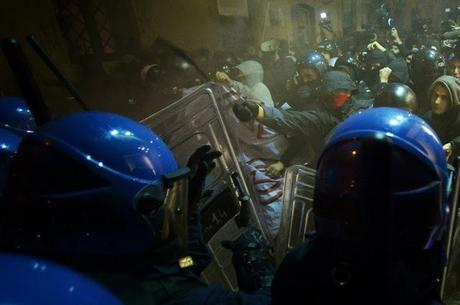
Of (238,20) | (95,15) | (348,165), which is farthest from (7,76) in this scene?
(238,20)

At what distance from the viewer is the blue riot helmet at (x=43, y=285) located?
0.89 m

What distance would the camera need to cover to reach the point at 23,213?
5.37 feet

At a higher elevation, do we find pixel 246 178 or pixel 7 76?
pixel 7 76

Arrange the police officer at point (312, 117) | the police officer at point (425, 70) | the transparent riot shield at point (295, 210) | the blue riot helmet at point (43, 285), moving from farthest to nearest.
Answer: the police officer at point (425, 70), the police officer at point (312, 117), the transparent riot shield at point (295, 210), the blue riot helmet at point (43, 285)

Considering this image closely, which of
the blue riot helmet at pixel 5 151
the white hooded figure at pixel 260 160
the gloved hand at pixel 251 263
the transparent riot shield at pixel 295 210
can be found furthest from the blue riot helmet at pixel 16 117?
the transparent riot shield at pixel 295 210

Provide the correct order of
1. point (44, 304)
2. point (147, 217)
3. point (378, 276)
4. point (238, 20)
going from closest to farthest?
point (44, 304), point (378, 276), point (147, 217), point (238, 20)

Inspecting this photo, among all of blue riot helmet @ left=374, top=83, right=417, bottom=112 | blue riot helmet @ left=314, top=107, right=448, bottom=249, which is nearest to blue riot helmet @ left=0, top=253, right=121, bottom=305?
blue riot helmet @ left=314, top=107, right=448, bottom=249

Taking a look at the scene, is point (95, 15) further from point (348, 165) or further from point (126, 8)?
point (348, 165)

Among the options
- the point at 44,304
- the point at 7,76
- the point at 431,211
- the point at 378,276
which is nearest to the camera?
the point at 44,304

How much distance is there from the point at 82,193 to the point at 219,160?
2072mm

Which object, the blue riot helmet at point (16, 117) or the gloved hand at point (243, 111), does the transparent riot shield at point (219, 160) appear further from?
the blue riot helmet at point (16, 117)

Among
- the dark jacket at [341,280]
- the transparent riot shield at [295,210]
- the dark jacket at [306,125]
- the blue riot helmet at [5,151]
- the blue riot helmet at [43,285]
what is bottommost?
the transparent riot shield at [295,210]

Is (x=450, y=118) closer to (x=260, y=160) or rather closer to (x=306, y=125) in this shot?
(x=306, y=125)

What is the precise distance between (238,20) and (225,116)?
33.5 ft
